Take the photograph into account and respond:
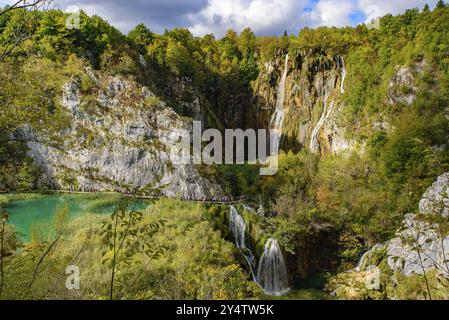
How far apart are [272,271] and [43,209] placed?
10841mm

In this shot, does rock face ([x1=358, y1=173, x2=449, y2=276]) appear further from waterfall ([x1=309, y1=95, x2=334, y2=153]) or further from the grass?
waterfall ([x1=309, y1=95, x2=334, y2=153])

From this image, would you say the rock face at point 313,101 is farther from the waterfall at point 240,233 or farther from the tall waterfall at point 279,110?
the waterfall at point 240,233

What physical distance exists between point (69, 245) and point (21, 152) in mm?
14267

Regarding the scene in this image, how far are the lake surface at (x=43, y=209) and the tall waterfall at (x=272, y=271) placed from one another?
5.43 metres

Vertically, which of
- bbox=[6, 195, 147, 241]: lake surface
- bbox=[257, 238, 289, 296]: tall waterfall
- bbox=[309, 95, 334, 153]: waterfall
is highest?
bbox=[309, 95, 334, 153]: waterfall

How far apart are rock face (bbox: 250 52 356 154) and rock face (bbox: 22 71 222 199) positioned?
9.05m

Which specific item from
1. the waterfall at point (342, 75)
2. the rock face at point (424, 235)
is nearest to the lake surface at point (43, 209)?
the rock face at point (424, 235)

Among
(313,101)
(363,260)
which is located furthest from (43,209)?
(313,101)

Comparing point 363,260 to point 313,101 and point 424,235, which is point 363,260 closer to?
point 424,235

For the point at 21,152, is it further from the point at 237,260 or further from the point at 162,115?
the point at 237,260

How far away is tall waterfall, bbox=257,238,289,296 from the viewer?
14648mm

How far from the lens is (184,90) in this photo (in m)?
29.4

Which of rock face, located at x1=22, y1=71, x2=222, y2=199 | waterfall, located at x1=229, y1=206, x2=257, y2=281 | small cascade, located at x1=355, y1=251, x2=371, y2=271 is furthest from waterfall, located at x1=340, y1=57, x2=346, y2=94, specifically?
waterfall, located at x1=229, y1=206, x2=257, y2=281
